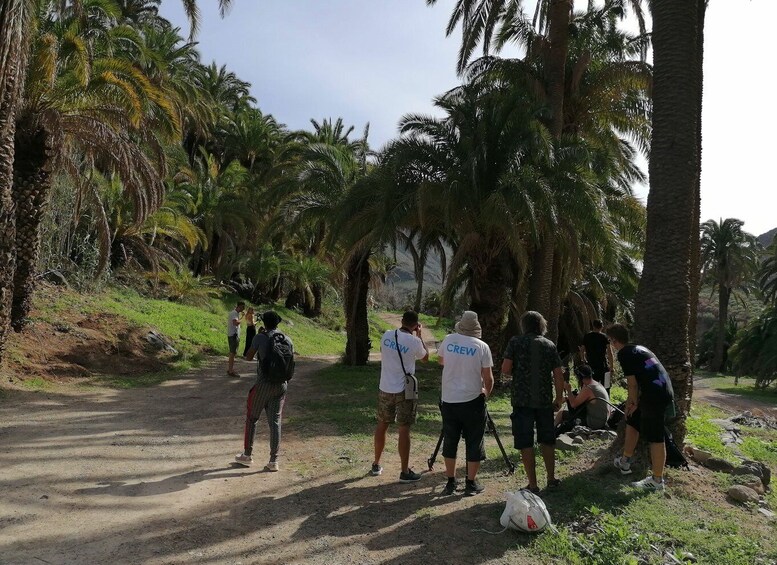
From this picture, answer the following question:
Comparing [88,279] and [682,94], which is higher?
[682,94]

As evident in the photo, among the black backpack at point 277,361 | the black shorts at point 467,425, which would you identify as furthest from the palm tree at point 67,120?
the black shorts at point 467,425

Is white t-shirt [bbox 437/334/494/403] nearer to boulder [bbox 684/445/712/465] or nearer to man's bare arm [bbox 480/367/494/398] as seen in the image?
man's bare arm [bbox 480/367/494/398]

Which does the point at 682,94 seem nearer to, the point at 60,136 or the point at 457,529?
the point at 457,529

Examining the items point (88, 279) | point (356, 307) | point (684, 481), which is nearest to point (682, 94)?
point (684, 481)

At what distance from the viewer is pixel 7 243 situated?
33.8 feet

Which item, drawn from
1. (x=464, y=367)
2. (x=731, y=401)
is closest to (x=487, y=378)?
(x=464, y=367)

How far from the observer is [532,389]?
18.5ft

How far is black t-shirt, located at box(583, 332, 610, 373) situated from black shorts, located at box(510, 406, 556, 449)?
5.03 m

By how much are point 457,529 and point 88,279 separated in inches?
672

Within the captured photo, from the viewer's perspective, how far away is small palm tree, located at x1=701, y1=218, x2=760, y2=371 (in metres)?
45.4

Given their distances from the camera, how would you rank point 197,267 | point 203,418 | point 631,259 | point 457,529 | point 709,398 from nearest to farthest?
1. point 457,529
2. point 203,418
3. point 631,259
4. point 709,398
5. point 197,267

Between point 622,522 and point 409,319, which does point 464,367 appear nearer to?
point 409,319

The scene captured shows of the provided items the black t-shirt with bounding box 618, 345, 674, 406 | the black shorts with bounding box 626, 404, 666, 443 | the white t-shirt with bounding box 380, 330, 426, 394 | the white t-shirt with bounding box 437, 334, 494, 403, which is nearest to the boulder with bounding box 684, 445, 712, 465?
the black shorts with bounding box 626, 404, 666, 443

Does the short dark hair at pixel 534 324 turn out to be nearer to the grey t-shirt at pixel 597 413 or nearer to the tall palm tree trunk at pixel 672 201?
the tall palm tree trunk at pixel 672 201
